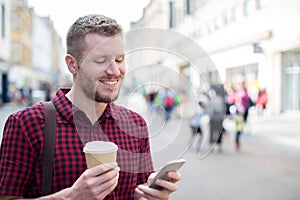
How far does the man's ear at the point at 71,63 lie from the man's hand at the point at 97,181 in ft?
1.28

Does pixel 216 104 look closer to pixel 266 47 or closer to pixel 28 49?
pixel 266 47

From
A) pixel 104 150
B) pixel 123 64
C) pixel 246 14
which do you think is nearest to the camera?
pixel 104 150

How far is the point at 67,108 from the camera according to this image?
4.11 feet

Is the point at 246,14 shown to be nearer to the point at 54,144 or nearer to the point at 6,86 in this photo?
the point at 6,86

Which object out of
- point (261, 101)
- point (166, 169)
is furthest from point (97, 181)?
point (261, 101)

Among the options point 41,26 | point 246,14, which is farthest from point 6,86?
point 41,26

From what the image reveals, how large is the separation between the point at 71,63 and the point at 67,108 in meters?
0.16

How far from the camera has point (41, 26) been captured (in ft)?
149

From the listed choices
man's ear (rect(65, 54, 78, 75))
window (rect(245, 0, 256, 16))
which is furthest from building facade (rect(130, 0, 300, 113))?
man's ear (rect(65, 54, 78, 75))

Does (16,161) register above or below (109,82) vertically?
below

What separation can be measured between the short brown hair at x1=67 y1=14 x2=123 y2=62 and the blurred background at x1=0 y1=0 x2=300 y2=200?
0.07 meters

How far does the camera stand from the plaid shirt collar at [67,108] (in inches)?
48.6

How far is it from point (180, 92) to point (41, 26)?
4748 cm

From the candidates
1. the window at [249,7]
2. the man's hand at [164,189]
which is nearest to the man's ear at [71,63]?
the man's hand at [164,189]
